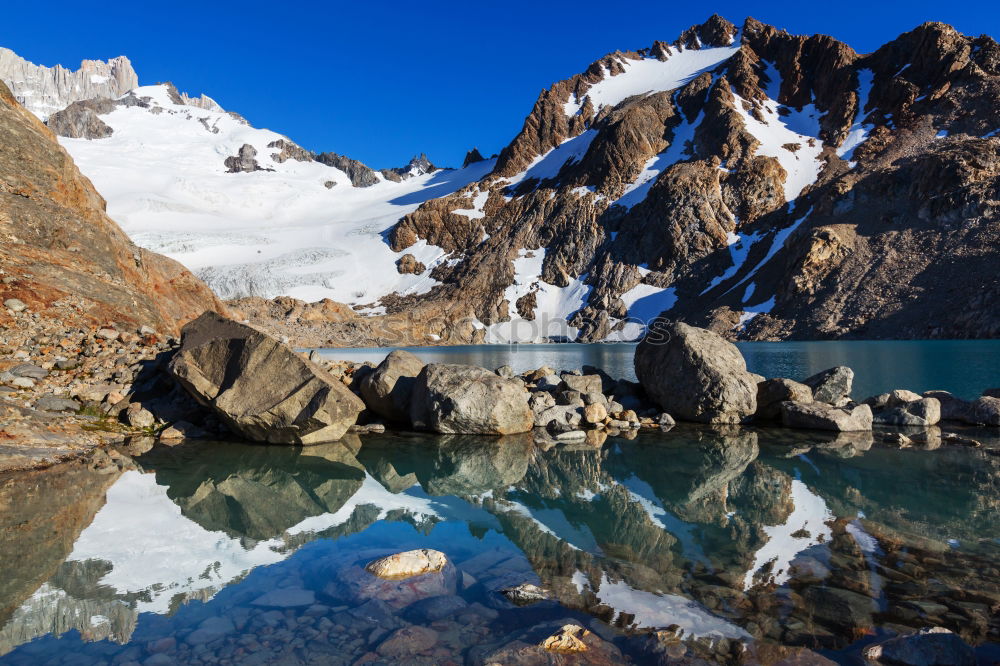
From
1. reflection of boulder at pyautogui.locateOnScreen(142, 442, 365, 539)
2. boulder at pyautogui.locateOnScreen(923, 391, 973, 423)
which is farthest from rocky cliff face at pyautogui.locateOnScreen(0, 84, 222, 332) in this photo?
boulder at pyautogui.locateOnScreen(923, 391, 973, 423)

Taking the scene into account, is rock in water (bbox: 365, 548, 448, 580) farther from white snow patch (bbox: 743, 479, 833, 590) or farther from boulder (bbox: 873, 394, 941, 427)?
boulder (bbox: 873, 394, 941, 427)

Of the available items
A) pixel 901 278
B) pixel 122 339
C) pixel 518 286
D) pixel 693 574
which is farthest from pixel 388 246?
pixel 693 574

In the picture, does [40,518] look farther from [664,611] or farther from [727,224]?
[727,224]

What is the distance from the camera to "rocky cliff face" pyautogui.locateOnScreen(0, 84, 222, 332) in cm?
1463

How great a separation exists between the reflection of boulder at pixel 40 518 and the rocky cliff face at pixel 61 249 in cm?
685

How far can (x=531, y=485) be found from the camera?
9.66 meters

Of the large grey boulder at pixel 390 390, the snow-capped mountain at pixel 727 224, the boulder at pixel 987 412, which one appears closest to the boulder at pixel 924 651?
the large grey boulder at pixel 390 390

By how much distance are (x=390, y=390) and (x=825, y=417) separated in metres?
11.6

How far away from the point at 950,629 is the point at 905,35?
177m

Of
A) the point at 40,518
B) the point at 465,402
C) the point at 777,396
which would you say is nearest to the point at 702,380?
the point at 777,396

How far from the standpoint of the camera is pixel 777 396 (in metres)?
15.9

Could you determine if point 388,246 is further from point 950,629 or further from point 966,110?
point 950,629

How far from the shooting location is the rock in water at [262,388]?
41.0ft

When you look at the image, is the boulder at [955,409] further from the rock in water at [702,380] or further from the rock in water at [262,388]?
the rock in water at [262,388]
